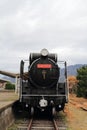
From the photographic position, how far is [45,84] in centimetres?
1786

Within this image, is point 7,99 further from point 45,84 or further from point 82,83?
point 82,83

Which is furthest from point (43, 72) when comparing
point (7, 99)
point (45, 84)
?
point (7, 99)

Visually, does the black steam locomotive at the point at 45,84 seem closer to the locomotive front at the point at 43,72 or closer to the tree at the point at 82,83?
the locomotive front at the point at 43,72

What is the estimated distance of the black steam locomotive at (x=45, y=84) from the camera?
17250 millimetres

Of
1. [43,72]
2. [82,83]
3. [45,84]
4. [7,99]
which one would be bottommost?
[7,99]

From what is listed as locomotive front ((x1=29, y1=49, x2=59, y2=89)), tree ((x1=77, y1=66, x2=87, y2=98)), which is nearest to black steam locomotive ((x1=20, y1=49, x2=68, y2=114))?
locomotive front ((x1=29, y1=49, x2=59, y2=89))

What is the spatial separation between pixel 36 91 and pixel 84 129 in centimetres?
430

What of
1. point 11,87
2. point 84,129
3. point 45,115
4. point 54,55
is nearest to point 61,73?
point 54,55

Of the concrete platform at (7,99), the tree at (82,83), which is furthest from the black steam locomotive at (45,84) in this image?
the tree at (82,83)

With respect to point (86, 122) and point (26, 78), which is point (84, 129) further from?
point (26, 78)

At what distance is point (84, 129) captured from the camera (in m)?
14.3

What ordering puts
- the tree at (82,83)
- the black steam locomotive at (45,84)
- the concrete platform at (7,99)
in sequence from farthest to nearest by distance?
the tree at (82,83), the black steam locomotive at (45,84), the concrete platform at (7,99)

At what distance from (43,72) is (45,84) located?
2.19 feet

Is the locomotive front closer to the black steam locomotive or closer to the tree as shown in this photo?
the black steam locomotive
